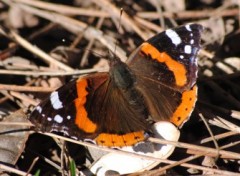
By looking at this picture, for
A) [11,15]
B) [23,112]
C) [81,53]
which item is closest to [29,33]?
[11,15]

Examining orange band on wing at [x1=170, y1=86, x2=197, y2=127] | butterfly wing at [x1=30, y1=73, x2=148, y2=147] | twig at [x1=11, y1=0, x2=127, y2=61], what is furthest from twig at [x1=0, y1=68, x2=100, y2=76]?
orange band on wing at [x1=170, y1=86, x2=197, y2=127]

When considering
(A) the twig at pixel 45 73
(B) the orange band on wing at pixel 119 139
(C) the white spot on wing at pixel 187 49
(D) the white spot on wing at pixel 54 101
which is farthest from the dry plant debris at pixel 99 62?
(C) the white spot on wing at pixel 187 49

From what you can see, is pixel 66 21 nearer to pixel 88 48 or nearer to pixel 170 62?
pixel 88 48

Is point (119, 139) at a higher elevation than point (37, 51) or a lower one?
lower

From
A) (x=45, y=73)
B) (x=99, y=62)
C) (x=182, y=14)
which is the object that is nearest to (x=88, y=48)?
(x=99, y=62)

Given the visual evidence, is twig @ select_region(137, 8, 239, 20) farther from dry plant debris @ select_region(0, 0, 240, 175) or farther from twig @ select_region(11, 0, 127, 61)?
twig @ select_region(11, 0, 127, 61)

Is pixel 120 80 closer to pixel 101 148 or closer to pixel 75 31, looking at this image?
pixel 101 148

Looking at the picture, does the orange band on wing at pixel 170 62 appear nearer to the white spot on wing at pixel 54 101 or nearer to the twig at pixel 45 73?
the twig at pixel 45 73
